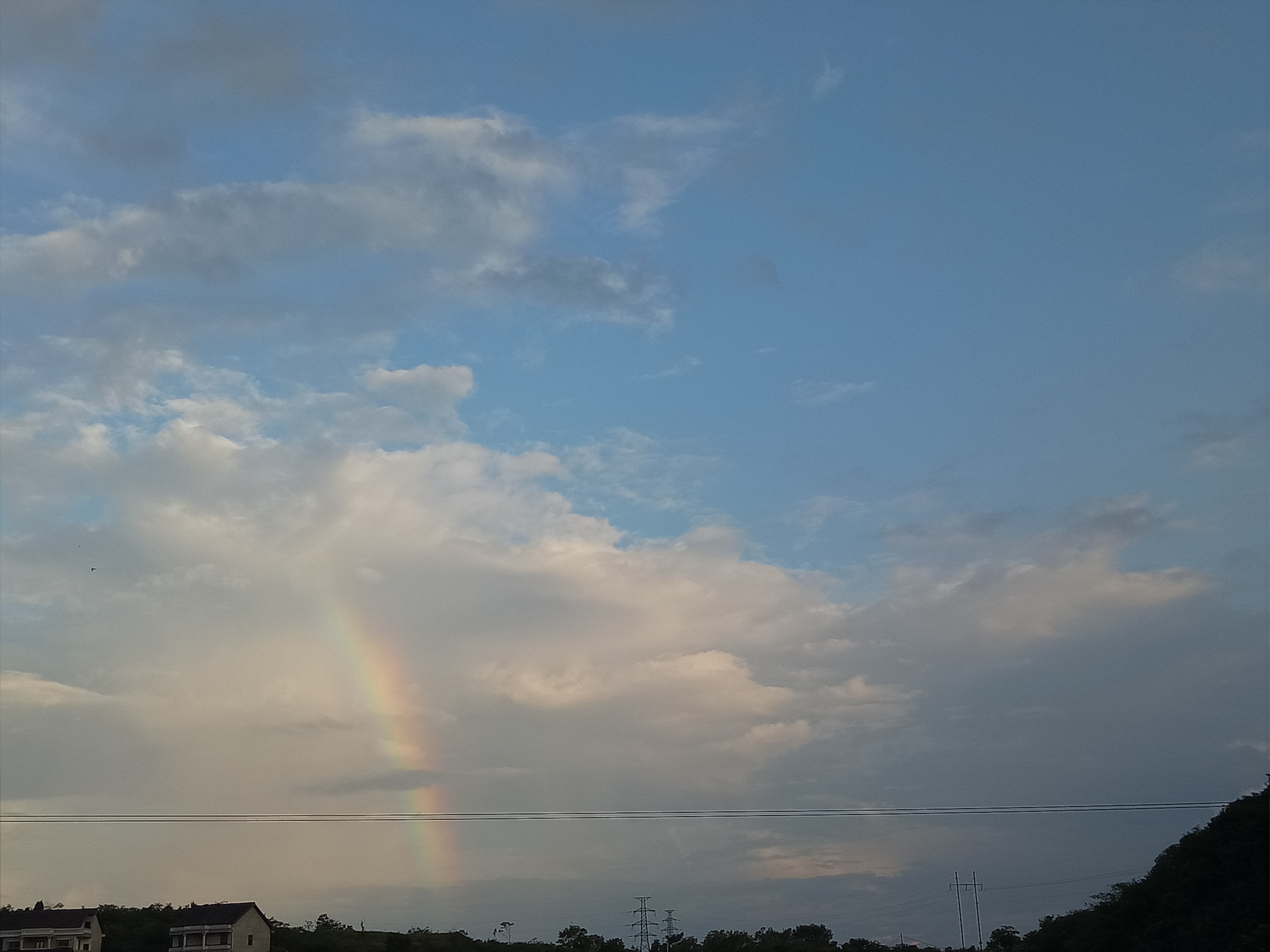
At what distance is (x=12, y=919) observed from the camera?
148 metres

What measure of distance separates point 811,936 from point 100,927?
359ft

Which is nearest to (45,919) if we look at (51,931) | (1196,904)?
(51,931)

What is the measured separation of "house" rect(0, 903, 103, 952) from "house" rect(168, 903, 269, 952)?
32.0 feet

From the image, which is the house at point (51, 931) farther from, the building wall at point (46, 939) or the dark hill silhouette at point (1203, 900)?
the dark hill silhouette at point (1203, 900)

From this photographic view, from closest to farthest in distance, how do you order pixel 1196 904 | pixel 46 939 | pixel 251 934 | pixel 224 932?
pixel 1196 904
pixel 46 939
pixel 224 932
pixel 251 934

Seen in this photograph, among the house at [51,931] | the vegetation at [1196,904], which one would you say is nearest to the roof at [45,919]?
the house at [51,931]

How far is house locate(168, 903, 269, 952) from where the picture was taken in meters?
144

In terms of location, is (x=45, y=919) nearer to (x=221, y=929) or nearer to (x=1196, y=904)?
(x=221, y=929)

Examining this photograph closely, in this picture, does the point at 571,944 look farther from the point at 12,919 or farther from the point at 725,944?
the point at 12,919

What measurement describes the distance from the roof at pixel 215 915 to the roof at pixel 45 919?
1115cm

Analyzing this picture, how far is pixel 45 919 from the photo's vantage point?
146 metres

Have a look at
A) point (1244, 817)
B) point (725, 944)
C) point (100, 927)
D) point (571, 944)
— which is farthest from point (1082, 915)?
point (100, 927)

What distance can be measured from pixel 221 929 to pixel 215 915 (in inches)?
126

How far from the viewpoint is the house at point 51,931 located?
5630 inches
